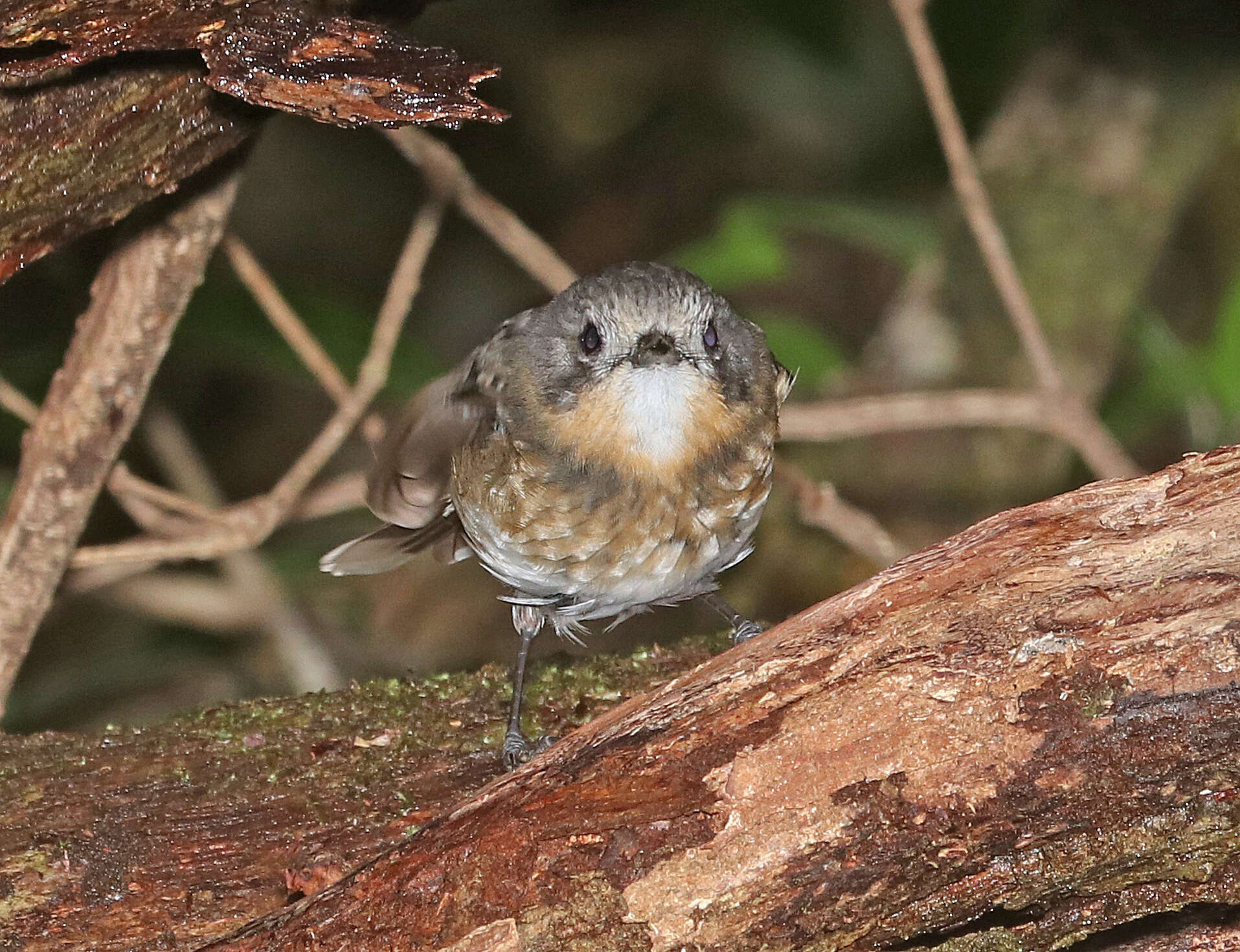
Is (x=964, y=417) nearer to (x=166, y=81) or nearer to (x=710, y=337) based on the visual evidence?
(x=710, y=337)

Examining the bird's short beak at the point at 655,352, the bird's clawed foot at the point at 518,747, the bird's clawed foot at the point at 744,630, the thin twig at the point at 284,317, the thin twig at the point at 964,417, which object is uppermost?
the thin twig at the point at 284,317

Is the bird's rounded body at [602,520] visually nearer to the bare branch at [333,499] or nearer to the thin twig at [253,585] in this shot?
the bare branch at [333,499]

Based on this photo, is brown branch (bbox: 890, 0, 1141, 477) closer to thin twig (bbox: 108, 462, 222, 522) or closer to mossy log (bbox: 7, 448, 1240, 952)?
mossy log (bbox: 7, 448, 1240, 952)

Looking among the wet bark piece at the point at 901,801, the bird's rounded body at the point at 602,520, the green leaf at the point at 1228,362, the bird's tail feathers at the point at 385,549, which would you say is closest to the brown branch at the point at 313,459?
the bird's tail feathers at the point at 385,549

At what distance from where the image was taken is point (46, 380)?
184 inches

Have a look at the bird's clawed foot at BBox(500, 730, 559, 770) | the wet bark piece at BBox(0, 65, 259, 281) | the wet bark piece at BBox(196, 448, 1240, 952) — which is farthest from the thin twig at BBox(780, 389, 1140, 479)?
the wet bark piece at BBox(0, 65, 259, 281)

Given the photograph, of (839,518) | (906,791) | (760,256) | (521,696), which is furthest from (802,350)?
(906,791)

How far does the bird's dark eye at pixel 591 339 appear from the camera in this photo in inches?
115

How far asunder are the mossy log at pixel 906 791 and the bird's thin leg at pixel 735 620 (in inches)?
36.2

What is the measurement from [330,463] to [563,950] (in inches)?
191

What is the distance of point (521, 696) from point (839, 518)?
1414 millimetres

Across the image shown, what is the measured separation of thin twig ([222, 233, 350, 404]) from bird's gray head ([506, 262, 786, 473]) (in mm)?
993

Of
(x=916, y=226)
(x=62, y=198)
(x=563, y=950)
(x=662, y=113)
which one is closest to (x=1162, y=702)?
(x=563, y=950)

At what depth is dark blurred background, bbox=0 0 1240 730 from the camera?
4828mm
